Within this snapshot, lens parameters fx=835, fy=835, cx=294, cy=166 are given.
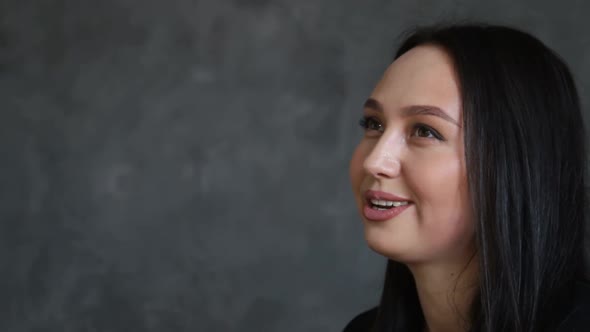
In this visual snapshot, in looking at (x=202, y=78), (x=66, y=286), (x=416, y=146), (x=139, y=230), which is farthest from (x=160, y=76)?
(x=416, y=146)

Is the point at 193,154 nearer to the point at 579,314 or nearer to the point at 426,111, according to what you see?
the point at 426,111

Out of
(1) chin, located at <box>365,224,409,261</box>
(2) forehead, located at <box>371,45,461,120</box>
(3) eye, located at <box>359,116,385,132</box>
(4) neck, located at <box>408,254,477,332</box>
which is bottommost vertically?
(4) neck, located at <box>408,254,477,332</box>

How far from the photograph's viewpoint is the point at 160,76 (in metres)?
3.01

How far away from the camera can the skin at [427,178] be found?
4.93 ft

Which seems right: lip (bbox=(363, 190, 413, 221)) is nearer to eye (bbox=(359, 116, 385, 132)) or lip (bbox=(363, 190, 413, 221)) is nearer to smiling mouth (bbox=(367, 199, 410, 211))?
smiling mouth (bbox=(367, 199, 410, 211))

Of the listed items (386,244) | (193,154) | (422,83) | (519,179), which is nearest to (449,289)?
(386,244)

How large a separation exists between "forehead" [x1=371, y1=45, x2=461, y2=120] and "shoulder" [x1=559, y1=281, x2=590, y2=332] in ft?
1.30

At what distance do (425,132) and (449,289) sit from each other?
0.31 metres

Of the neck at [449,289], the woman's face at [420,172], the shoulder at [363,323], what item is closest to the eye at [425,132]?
the woman's face at [420,172]

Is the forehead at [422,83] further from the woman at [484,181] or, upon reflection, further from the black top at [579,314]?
the black top at [579,314]

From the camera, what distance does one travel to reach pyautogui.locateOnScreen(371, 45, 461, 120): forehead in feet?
4.98

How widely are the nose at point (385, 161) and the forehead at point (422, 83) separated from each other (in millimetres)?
71

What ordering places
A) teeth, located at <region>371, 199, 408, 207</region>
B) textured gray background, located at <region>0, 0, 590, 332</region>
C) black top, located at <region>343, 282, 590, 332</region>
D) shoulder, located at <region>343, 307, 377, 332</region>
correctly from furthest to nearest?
1. textured gray background, located at <region>0, 0, 590, 332</region>
2. shoulder, located at <region>343, 307, 377, 332</region>
3. teeth, located at <region>371, 199, 408, 207</region>
4. black top, located at <region>343, 282, 590, 332</region>

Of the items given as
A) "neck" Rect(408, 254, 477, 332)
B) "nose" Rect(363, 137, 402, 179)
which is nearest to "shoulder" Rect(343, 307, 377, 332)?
"neck" Rect(408, 254, 477, 332)
